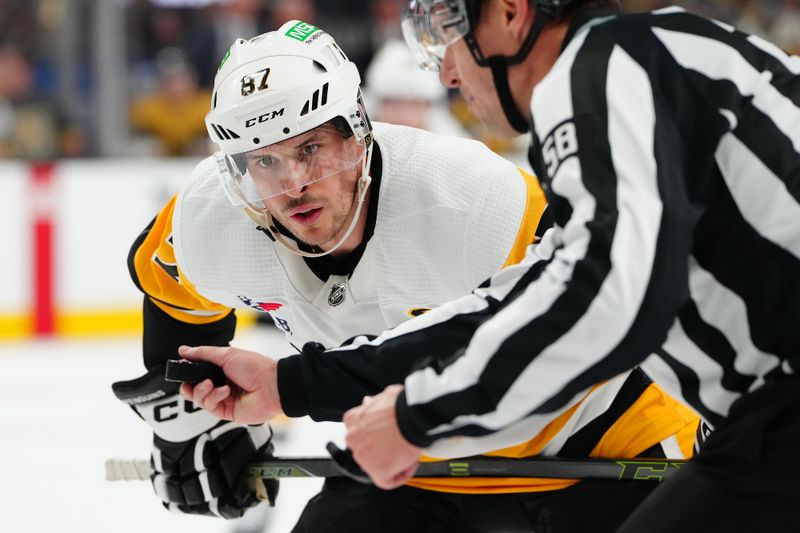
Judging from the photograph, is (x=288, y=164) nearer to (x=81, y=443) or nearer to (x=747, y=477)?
(x=747, y=477)

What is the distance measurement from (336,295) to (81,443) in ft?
7.62

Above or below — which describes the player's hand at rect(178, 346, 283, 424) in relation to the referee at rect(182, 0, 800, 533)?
Result: below

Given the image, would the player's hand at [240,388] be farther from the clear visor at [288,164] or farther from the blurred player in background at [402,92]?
the blurred player in background at [402,92]

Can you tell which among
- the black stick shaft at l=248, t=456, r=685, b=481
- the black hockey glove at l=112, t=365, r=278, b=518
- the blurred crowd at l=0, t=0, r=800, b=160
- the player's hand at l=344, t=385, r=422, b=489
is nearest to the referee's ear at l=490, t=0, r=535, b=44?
the player's hand at l=344, t=385, r=422, b=489

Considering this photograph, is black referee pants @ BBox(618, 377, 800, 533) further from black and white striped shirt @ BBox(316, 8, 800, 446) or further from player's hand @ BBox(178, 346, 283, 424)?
player's hand @ BBox(178, 346, 283, 424)

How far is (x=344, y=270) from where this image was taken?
7.36 feet

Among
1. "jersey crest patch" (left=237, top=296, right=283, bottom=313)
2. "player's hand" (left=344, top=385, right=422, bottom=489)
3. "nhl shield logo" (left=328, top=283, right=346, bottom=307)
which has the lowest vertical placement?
"jersey crest patch" (left=237, top=296, right=283, bottom=313)

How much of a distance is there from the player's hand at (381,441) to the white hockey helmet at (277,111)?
2.56 ft

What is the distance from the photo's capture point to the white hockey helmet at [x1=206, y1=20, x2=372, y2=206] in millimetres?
2152

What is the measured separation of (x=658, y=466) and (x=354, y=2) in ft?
17.0

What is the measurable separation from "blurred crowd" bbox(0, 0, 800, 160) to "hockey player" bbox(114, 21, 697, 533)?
3.29 meters

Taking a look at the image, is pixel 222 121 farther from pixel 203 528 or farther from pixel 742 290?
pixel 203 528

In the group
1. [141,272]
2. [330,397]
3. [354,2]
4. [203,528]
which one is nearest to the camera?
[330,397]

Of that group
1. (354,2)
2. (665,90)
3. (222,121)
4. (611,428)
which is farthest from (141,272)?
(354,2)
